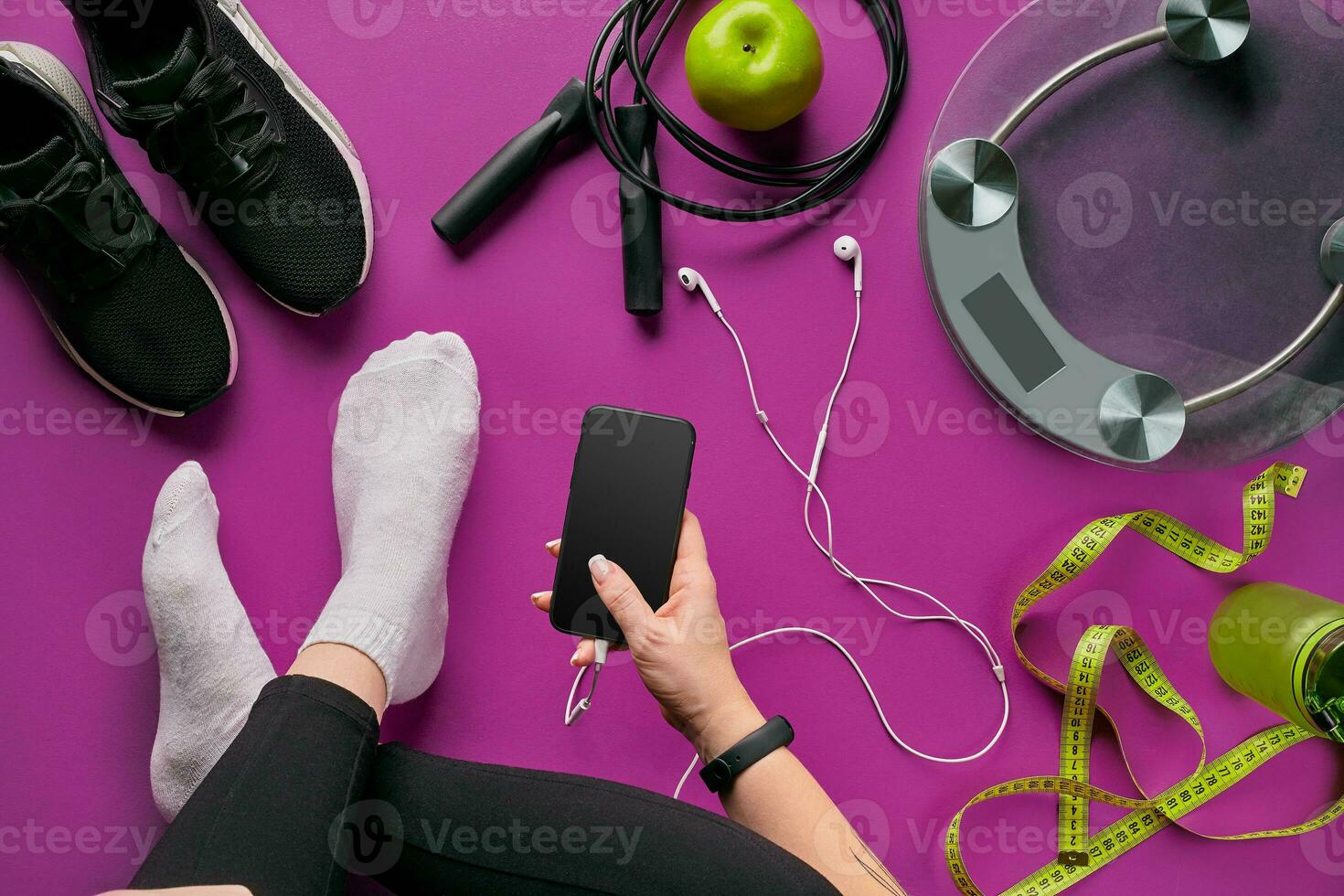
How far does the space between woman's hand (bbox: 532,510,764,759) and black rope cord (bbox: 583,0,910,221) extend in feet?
1.45

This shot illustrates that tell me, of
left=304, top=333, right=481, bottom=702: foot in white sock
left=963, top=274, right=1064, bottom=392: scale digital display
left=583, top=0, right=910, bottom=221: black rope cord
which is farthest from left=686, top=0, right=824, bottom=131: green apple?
left=304, top=333, right=481, bottom=702: foot in white sock

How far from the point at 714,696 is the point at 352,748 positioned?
354 millimetres

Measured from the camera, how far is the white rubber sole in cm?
110

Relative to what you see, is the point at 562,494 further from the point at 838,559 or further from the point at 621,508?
the point at 838,559

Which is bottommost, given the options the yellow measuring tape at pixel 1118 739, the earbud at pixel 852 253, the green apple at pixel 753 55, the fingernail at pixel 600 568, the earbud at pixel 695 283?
the yellow measuring tape at pixel 1118 739

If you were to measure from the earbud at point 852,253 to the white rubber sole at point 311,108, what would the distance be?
567 mm

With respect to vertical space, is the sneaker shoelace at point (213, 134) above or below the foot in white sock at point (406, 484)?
above

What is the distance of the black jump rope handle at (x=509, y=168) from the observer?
107 cm

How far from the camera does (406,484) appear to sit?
42.1 inches

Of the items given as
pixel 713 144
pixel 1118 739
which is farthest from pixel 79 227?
pixel 1118 739

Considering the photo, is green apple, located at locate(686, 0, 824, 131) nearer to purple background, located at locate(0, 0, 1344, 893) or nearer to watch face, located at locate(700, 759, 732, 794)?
purple background, located at locate(0, 0, 1344, 893)

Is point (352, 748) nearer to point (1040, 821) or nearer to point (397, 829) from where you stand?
point (397, 829)

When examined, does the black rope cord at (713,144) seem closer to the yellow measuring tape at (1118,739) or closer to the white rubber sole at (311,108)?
the white rubber sole at (311,108)

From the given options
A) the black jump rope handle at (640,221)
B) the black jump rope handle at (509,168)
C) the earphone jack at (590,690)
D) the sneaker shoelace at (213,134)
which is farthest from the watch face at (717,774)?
the sneaker shoelace at (213,134)
